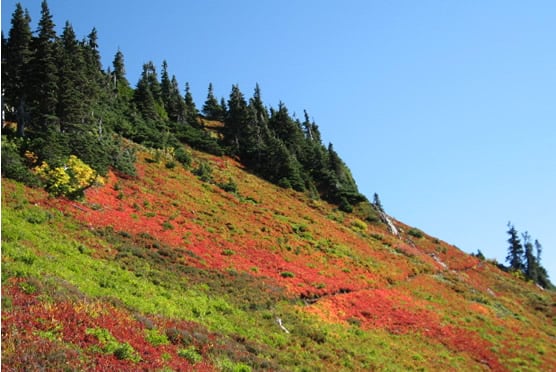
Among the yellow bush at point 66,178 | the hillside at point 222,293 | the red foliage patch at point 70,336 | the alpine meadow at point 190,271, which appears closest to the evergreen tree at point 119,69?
the alpine meadow at point 190,271

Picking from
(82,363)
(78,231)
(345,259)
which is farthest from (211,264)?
(82,363)

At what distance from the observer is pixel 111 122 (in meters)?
69.2

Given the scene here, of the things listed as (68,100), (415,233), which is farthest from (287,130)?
(68,100)

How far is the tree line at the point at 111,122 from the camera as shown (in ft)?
144

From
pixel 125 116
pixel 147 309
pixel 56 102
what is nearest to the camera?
pixel 147 309

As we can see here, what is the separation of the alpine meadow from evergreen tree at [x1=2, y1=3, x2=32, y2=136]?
0.15 metres

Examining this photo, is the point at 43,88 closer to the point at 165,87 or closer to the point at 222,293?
the point at 222,293

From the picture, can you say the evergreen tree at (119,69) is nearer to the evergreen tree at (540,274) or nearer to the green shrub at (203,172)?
the green shrub at (203,172)

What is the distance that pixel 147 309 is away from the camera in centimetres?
1941

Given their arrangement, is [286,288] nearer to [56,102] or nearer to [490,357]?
[490,357]

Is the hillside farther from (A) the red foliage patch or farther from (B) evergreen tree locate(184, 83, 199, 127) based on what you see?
(B) evergreen tree locate(184, 83, 199, 127)

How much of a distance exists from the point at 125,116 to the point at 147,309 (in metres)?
64.4

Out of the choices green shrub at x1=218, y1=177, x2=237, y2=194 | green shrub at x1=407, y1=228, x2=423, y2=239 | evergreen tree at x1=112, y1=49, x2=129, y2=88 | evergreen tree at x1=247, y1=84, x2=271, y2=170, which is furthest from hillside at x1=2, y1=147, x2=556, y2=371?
evergreen tree at x1=112, y1=49, x2=129, y2=88

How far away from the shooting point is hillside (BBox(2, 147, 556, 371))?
14344mm
